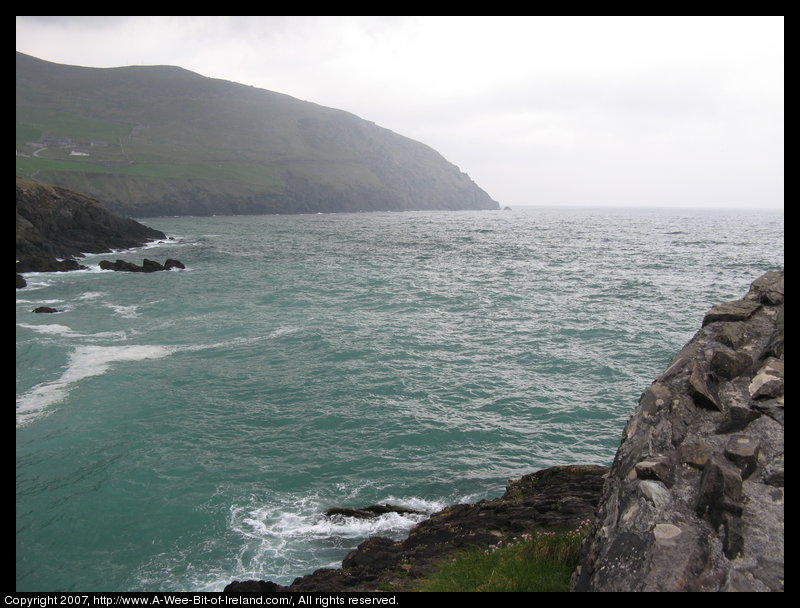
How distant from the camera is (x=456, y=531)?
42.6 ft

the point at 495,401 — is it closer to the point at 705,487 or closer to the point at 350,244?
the point at 705,487

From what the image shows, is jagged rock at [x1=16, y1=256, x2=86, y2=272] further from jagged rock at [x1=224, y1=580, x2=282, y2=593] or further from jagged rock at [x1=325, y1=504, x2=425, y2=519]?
jagged rock at [x1=224, y1=580, x2=282, y2=593]

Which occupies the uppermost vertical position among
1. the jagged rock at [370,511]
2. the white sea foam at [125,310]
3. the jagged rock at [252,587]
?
the white sea foam at [125,310]

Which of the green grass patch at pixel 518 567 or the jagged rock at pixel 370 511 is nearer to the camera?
the green grass patch at pixel 518 567

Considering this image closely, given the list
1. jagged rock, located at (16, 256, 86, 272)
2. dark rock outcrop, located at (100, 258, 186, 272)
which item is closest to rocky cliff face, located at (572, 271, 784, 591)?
dark rock outcrop, located at (100, 258, 186, 272)

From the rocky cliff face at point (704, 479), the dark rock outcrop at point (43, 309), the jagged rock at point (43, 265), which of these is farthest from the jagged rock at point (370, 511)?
the jagged rock at point (43, 265)

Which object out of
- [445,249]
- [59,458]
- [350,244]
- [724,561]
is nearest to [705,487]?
[724,561]

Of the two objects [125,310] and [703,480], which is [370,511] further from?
[125,310]

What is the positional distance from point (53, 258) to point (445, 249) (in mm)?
62879

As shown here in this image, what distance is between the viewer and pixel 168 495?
16984 millimetres

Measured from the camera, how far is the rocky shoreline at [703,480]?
5965mm

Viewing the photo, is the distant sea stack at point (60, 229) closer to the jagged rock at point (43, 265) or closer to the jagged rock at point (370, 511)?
the jagged rock at point (43, 265)

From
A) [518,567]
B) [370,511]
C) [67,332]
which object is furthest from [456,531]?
[67,332]

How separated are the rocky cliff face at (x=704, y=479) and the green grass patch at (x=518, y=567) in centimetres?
95
